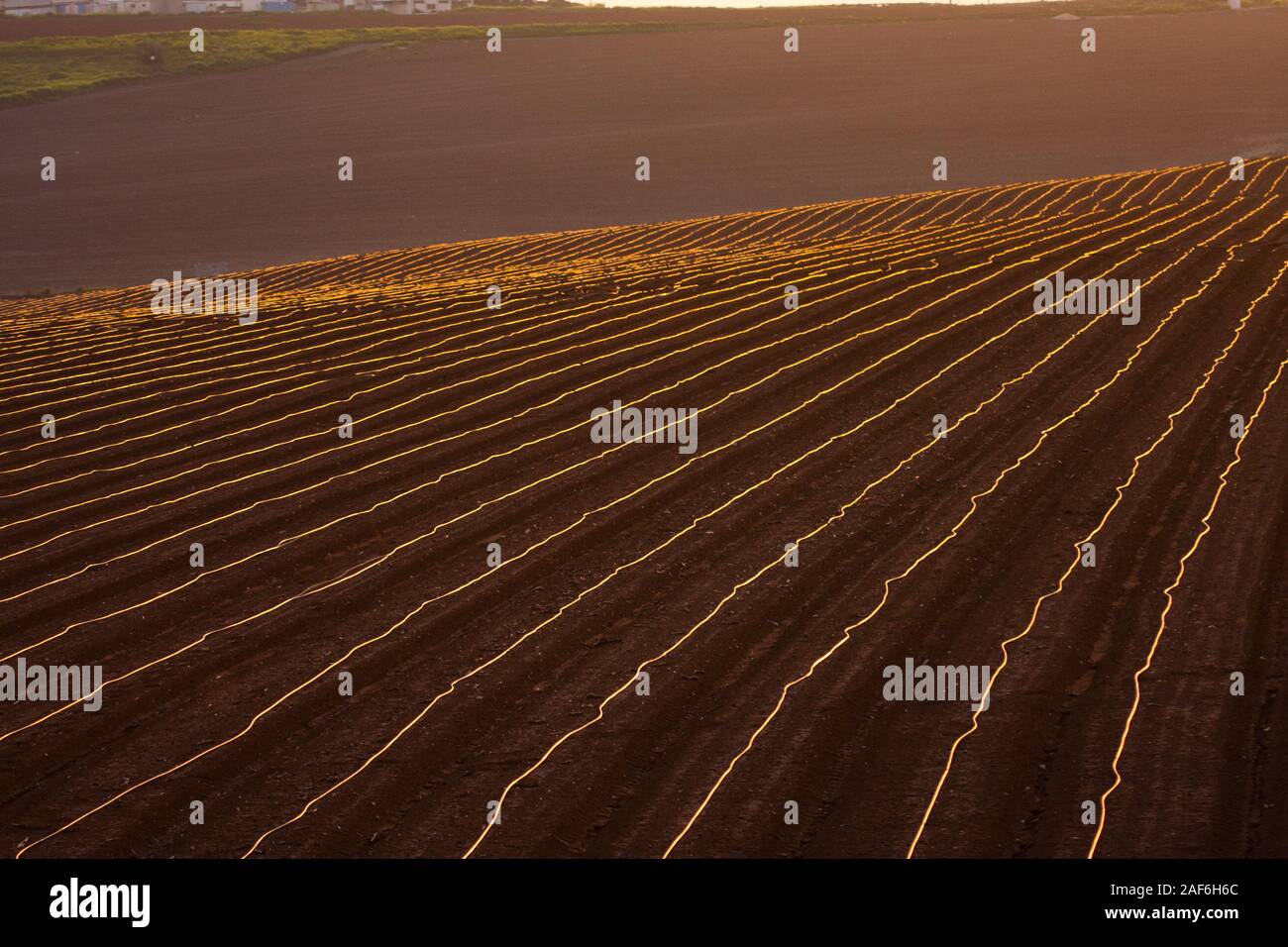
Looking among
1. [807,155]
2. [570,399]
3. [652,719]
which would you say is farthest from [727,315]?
[807,155]

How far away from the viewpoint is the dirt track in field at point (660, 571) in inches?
289

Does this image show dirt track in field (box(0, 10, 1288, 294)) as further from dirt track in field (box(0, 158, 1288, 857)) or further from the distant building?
the distant building

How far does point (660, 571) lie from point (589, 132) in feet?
130

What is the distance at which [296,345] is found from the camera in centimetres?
1742

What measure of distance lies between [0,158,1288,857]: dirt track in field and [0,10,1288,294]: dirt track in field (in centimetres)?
1850

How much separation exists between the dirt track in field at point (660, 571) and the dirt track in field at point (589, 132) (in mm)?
18498

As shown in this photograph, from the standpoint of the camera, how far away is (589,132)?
48.0 meters

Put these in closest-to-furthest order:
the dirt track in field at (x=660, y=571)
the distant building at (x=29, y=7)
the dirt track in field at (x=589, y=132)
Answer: the dirt track in field at (x=660, y=571)
the dirt track in field at (x=589, y=132)
the distant building at (x=29, y=7)

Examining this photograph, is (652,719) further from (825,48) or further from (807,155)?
(825,48)

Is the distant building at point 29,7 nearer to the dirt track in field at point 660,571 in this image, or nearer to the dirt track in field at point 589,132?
the dirt track in field at point 589,132

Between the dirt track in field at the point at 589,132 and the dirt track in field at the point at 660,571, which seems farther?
the dirt track in field at the point at 589,132

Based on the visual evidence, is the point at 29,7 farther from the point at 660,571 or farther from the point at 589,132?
the point at 660,571

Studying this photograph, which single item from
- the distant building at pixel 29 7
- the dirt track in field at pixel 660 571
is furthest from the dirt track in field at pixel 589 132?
the distant building at pixel 29 7

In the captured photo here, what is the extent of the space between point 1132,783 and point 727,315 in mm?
11705
